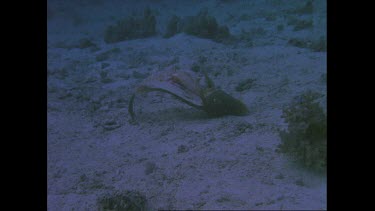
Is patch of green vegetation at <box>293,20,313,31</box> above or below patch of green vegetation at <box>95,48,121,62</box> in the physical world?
above

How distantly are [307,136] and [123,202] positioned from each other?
1.40 meters

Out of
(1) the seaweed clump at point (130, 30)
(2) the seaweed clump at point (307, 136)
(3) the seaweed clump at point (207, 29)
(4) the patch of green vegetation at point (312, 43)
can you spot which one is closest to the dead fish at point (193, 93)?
(2) the seaweed clump at point (307, 136)

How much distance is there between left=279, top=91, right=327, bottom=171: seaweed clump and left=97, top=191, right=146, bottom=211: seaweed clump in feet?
3.70

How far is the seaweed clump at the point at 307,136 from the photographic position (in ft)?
7.23

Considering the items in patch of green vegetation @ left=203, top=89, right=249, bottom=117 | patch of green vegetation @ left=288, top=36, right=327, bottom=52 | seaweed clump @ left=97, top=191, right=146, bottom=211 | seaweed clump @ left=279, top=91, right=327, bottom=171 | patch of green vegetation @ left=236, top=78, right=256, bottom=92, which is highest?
patch of green vegetation @ left=288, top=36, right=327, bottom=52

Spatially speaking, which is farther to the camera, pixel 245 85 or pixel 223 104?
pixel 245 85

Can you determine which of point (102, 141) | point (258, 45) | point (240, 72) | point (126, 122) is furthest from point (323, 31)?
point (102, 141)

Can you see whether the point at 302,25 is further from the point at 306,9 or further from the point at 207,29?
the point at 207,29

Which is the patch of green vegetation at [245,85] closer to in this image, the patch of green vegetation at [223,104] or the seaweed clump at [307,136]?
the patch of green vegetation at [223,104]

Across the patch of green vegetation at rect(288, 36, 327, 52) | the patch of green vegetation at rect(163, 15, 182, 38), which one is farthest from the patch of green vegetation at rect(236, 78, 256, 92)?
the patch of green vegetation at rect(163, 15, 182, 38)

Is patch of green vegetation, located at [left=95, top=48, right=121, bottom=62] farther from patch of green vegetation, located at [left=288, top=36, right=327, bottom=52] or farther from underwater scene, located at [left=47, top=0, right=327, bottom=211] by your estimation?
patch of green vegetation, located at [left=288, top=36, right=327, bottom=52]

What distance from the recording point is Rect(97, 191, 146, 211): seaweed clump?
7.13ft

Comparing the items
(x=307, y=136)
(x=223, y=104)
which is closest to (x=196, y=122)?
(x=223, y=104)

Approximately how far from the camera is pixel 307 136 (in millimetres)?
2332
